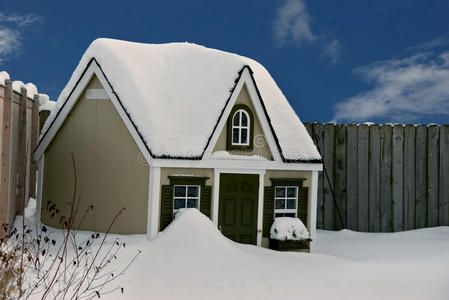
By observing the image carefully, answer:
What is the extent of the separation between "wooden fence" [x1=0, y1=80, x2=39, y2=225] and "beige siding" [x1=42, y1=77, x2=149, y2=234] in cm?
73

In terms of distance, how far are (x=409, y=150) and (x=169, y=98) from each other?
7.01 meters

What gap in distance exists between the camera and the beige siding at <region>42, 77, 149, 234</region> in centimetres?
1005

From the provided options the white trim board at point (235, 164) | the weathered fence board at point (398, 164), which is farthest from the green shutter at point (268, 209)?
the weathered fence board at point (398, 164)

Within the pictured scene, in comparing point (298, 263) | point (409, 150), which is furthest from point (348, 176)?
point (298, 263)

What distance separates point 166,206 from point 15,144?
3.82 metres

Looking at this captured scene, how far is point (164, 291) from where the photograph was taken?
696 cm

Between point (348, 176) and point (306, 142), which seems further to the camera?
point (348, 176)

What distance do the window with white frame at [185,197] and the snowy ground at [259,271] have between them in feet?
2.04

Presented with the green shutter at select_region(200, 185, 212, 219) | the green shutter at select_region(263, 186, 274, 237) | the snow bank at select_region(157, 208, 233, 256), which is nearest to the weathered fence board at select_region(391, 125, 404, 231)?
the green shutter at select_region(263, 186, 274, 237)

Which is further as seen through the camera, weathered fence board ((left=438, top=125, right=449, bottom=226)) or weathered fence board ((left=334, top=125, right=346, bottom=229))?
weathered fence board ((left=334, top=125, right=346, bottom=229))

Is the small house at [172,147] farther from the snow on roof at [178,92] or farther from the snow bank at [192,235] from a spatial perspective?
the snow bank at [192,235]

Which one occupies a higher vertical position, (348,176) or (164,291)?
(348,176)

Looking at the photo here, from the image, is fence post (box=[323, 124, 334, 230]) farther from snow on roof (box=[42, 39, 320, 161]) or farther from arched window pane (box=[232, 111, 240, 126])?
arched window pane (box=[232, 111, 240, 126])

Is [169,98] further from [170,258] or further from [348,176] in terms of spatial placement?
[348,176]
